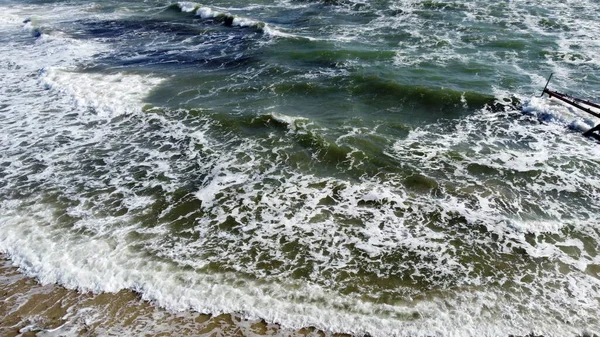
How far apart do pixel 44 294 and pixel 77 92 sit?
506 inches

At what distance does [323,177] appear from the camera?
1330 cm

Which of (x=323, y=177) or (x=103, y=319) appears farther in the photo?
(x=323, y=177)

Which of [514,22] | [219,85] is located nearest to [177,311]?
[219,85]

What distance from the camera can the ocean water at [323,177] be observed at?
9383mm

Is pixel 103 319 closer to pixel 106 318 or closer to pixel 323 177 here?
pixel 106 318

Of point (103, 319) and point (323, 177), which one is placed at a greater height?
point (323, 177)

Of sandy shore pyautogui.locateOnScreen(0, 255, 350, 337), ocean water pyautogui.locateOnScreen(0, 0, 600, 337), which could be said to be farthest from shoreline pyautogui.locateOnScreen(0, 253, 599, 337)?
ocean water pyautogui.locateOnScreen(0, 0, 600, 337)

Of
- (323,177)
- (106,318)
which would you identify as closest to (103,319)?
(106,318)

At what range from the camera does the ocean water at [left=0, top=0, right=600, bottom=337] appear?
9.38 m

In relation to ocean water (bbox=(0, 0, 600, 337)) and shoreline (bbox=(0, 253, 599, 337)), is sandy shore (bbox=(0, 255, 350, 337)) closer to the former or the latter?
shoreline (bbox=(0, 253, 599, 337))

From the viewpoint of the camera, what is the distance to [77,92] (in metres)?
19.5

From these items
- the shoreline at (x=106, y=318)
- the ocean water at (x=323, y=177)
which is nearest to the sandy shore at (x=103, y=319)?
the shoreline at (x=106, y=318)

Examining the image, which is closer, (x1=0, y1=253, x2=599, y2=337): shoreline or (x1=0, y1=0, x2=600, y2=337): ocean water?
(x1=0, y1=253, x2=599, y2=337): shoreline

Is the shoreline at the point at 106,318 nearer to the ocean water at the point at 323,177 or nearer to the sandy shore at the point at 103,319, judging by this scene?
the sandy shore at the point at 103,319
